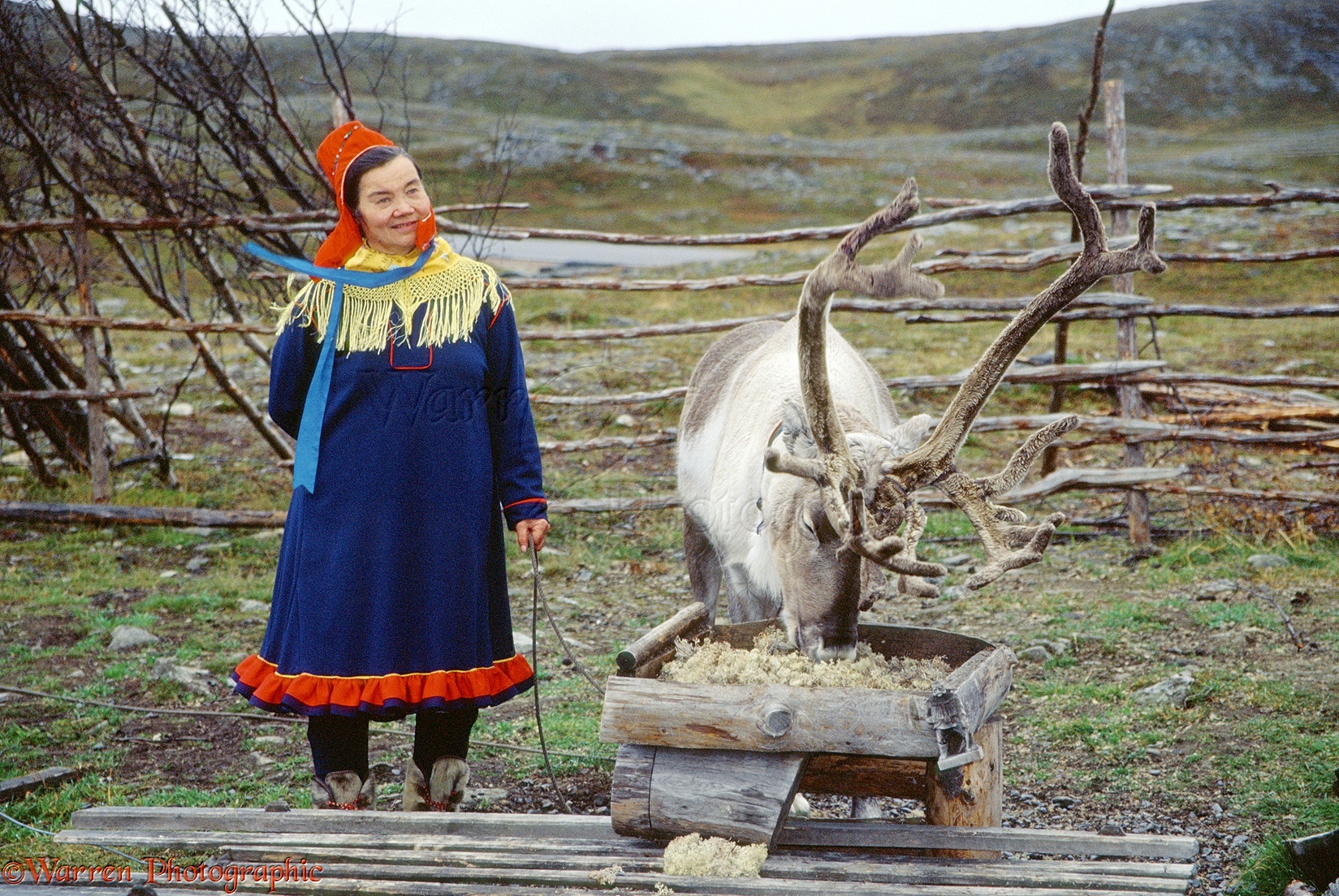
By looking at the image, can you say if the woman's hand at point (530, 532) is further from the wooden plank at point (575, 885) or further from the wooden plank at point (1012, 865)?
the wooden plank at point (1012, 865)

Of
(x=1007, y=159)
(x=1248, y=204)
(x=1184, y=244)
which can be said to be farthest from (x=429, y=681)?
(x=1007, y=159)

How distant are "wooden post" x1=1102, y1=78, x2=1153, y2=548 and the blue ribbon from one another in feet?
15.9

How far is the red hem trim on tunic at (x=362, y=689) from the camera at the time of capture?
2895 millimetres

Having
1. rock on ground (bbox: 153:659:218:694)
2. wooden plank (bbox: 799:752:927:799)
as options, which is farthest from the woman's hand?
rock on ground (bbox: 153:659:218:694)

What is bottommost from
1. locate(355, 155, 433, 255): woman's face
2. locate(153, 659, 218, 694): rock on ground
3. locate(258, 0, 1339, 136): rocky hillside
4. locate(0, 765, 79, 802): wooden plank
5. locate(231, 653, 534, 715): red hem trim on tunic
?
locate(153, 659, 218, 694): rock on ground

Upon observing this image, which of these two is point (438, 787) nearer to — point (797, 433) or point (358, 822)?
point (358, 822)

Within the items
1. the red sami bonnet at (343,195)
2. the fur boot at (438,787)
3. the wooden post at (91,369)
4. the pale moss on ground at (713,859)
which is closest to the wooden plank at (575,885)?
the pale moss on ground at (713,859)

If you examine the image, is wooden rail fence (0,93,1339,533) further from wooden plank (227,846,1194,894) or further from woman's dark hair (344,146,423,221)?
wooden plank (227,846,1194,894)

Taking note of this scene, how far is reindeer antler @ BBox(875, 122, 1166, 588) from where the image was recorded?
2873mm

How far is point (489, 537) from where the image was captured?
316 centimetres

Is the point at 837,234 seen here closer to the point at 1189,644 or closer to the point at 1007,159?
the point at 1189,644

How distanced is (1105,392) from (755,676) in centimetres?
751

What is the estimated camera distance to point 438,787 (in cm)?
313

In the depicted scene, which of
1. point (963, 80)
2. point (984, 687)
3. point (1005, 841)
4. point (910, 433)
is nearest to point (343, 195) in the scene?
point (910, 433)
